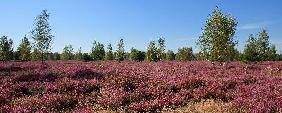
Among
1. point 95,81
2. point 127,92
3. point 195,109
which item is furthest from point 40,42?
point 195,109

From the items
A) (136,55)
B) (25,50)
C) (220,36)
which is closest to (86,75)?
(220,36)

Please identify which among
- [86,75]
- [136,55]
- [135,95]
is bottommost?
[135,95]

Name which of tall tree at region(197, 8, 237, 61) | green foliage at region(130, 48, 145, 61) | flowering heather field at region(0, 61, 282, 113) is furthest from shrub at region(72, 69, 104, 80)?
green foliage at region(130, 48, 145, 61)

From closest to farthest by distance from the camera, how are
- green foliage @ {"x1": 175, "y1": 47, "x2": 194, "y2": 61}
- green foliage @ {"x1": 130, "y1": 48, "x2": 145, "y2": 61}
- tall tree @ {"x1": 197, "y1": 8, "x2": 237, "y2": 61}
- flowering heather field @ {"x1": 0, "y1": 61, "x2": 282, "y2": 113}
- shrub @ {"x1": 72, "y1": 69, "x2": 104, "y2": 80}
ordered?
flowering heather field @ {"x1": 0, "y1": 61, "x2": 282, "y2": 113}
shrub @ {"x1": 72, "y1": 69, "x2": 104, "y2": 80}
tall tree @ {"x1": 197, "y1": 8, "x2": 237, "y2": 61}
green foliage @ {"x1": 130, "y1": 48, "x2": 145, "y2": 61}
green foliage @ {"x1": 175, "y1": 47, "x2": 194, "y2": 61}

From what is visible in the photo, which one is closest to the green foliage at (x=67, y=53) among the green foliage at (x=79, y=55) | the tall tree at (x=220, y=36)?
the green foliage at (x=79, y=55)

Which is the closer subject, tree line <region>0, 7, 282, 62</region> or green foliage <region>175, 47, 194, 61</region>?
tree line <region>0, 7, 282, 62</region>

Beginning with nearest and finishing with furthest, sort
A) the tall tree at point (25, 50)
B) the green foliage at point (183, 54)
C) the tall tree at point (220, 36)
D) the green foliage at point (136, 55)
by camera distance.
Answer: the tall tree at point (220, 36)
the tall tree at point (25, 50)
the green foliage at point (136, 55)
the green foliage at point (183, 54)

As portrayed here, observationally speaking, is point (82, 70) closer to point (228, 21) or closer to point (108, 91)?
point (108, 91)

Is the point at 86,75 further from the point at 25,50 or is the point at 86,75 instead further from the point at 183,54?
the point at 183,54

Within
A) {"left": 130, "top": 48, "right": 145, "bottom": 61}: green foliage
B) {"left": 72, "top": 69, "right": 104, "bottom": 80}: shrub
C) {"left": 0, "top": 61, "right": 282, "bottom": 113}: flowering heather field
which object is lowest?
{"left": 0, "top": 61, "right": 282, "bottom": 113}: flowering heather field

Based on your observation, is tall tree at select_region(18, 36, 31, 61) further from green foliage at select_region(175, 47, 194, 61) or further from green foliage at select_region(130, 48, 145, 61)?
green foliage at select_region(175, 47, 194, 61)

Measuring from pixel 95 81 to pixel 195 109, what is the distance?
6.75 meters

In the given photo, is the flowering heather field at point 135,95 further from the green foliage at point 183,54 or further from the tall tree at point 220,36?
the green foliage at point 183,54

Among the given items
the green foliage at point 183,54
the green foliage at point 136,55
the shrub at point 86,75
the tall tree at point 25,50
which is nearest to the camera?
the shrub at point 86,75
